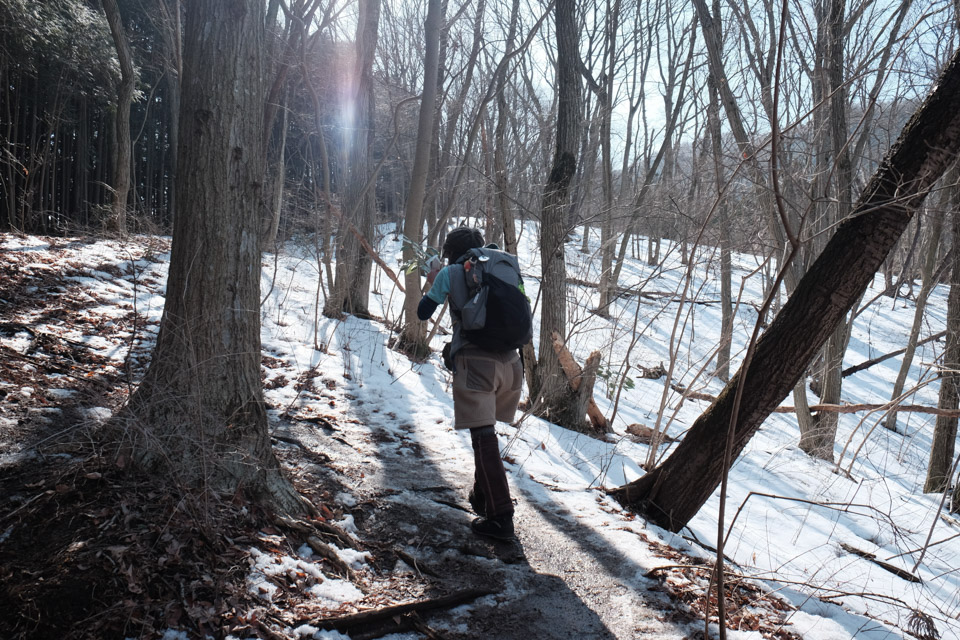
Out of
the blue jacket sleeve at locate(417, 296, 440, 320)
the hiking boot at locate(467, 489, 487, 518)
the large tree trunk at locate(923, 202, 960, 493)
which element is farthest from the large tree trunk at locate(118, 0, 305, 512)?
the large tree trunk at locate(923, 202, 960, 493)

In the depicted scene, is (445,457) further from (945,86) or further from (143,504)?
(945,86)

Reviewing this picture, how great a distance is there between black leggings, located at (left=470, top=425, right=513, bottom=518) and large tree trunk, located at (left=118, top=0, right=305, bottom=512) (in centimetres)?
103

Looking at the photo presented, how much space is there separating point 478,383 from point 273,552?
140 cm

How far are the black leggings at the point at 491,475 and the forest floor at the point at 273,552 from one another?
0.67 feet

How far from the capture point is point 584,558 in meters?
3.16

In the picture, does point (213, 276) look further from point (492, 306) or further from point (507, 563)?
point (507, 563)

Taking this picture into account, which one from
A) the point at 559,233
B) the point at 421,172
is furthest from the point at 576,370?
the point at 421,172

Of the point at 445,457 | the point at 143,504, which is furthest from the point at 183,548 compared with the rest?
the point at 445,457

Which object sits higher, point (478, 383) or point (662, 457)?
point (478, 383)

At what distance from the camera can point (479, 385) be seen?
334cm

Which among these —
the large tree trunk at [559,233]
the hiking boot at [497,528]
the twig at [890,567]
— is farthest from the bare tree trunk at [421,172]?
the twig at [890,567]

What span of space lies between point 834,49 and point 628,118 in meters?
14.6

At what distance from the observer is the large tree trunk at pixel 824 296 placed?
9.76 feet

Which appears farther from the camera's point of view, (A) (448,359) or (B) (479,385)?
(A) (448,359)
